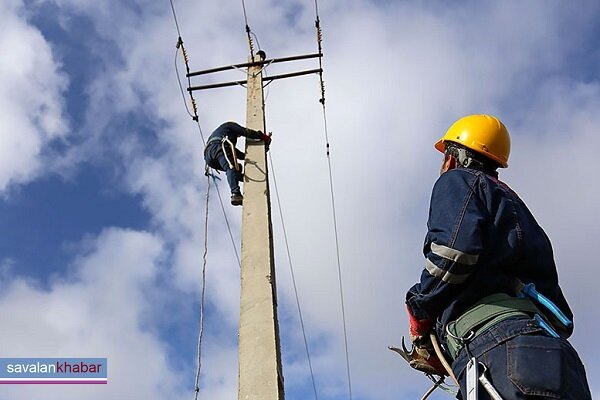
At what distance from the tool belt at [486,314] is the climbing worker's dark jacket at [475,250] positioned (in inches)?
1.0

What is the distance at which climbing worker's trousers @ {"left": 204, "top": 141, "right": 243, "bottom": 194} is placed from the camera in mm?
5078

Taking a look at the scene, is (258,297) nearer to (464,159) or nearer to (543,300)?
(464,159)

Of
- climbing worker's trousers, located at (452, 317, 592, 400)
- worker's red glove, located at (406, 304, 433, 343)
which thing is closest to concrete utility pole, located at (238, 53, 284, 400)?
worker's red glove, located at (406, 304, 433, 343)

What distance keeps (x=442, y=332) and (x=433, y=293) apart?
166 mm

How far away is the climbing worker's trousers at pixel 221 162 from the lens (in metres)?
5.08

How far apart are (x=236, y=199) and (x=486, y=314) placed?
302 centimetres

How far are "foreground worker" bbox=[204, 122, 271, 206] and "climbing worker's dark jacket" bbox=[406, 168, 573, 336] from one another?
2.87 meters

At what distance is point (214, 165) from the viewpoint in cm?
546

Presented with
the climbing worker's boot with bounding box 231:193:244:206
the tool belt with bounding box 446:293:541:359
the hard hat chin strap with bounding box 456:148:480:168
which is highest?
the climbing worker's boot with bounding box 231:193:244:206

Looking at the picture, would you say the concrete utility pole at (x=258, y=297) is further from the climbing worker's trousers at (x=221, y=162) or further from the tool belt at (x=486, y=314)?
the tool belt at (x=486, y=314)

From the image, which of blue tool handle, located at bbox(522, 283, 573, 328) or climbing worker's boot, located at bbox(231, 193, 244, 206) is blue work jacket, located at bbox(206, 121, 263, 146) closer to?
climbing worker's boot, located at bbox(231, 193, 244, 206)

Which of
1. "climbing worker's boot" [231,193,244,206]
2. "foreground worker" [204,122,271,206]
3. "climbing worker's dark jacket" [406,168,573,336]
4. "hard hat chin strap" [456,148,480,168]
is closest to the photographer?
"climbing worker's dark jacket" [406,168,573,336]

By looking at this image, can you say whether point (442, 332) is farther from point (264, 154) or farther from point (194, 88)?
point (194, 88)

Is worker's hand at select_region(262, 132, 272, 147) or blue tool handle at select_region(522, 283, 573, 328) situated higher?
worker's hand at select_region(262, 132, 272, 147)
